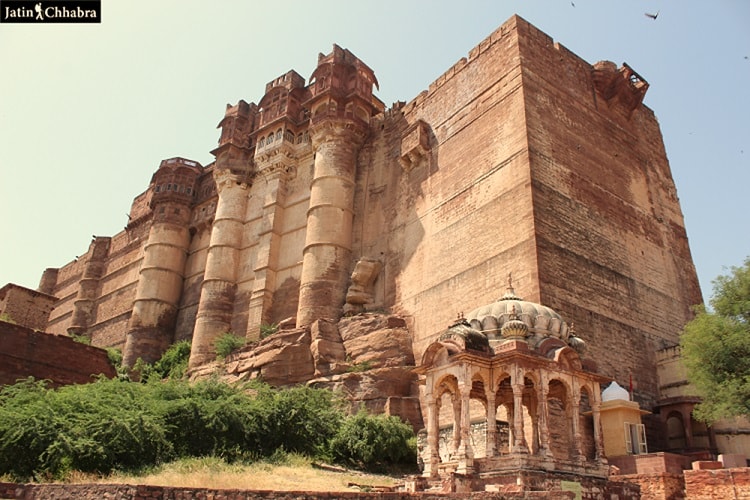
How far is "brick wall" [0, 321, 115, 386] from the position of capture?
1744cm

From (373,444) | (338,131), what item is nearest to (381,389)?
(373,444)

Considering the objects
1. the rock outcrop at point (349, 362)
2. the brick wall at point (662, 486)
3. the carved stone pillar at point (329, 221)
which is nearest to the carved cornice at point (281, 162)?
the carved stone pillar at point (329, 221)

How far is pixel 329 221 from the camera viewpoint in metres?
23.3

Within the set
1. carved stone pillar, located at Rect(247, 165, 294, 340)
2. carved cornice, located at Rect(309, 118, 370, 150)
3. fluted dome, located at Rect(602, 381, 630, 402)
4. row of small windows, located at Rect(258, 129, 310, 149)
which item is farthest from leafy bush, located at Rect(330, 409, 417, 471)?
row of small windows, located at Rect(258, 129, 310, 149)

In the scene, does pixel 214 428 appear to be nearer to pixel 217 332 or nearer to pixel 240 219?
pixel 217 332

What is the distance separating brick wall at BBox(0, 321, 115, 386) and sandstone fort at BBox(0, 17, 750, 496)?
4067 mm

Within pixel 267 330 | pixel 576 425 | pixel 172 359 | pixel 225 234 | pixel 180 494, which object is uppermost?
pixel 225 234

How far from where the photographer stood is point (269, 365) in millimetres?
19797

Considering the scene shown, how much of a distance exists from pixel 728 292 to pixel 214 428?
11.1 metres

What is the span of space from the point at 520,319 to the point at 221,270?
18.0 m

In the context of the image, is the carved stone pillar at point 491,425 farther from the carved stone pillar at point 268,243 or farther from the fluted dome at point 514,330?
the carved stone pillar at point 268,243

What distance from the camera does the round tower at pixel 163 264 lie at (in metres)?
29.0

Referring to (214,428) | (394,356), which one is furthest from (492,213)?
(214,428)

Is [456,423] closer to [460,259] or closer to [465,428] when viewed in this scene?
[465,428]
